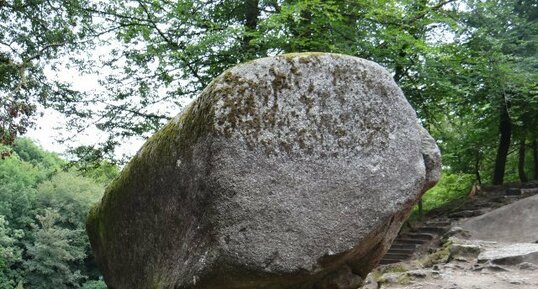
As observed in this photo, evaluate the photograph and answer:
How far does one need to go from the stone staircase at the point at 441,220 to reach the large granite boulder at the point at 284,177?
7.12 metres

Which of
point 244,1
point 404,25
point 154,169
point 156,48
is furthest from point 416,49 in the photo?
point 154,169

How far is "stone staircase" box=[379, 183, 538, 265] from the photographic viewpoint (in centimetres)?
1052

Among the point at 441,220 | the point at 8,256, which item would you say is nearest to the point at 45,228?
the point at 8,256

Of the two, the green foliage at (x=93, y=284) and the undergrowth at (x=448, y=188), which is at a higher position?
the undergrowth at (x=448, y=188)

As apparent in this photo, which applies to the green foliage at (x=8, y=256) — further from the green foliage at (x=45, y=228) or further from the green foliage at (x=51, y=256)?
the green foliage at (x=51, y=256)

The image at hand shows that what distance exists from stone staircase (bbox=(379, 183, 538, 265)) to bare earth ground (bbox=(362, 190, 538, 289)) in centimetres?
99

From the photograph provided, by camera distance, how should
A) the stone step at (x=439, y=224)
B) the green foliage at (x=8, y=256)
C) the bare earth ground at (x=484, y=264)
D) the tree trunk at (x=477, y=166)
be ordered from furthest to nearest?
1. the green foliage at (x=8, y=256)
2. the tree trunk at (x=477, y=166)
3. the stone step at (x=439, y=224)
4. the bare earth ground at (x=484, y=264)

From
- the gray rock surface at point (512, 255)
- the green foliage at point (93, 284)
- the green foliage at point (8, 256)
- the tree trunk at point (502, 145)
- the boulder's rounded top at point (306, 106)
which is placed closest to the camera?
the boulder's rounded top at point (306, 106)

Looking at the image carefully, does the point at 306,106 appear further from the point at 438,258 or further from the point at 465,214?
the point at 465,214

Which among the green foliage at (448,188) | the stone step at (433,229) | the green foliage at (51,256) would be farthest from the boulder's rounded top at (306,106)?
the green foliage at (51,256)

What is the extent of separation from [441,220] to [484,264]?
5070 mm

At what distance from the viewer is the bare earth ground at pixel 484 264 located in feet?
20.4

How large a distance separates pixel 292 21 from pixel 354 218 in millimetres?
5346

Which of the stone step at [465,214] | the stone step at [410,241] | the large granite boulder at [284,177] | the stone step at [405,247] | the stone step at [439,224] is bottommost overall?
the stone step at [405,247]
